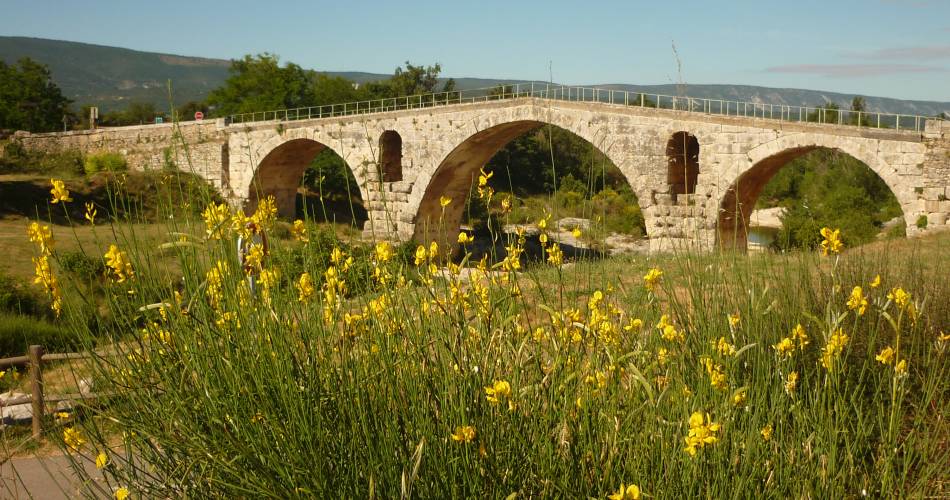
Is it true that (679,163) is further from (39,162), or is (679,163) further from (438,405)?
(39,162)

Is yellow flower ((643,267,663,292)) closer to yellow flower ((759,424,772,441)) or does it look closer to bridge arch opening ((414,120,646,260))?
yellow flower ((759,424,772,441))

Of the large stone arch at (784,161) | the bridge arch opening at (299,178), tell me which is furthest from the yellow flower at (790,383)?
the bridge arch opening at (299,178)

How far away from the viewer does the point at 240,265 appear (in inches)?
116

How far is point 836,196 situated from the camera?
28.4 meters

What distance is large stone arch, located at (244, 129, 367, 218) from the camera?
2867 centimetres

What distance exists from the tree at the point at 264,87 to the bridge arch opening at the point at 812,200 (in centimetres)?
2128

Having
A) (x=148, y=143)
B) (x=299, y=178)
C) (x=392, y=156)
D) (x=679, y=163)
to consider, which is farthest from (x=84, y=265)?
(x=148, y=143)

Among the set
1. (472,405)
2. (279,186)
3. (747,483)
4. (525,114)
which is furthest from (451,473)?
(279,186)

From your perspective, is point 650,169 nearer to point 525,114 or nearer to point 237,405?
point 525,114

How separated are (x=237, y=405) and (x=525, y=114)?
20.3m

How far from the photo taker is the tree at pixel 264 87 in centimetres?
3988

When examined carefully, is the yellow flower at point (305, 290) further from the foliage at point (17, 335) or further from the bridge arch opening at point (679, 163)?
the bridge arch opening at point (679, 163)

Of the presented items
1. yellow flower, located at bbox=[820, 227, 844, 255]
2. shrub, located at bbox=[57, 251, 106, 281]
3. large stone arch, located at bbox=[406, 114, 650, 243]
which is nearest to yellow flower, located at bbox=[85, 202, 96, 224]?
shrub, located at bbox=[57, 251, 106, 281]

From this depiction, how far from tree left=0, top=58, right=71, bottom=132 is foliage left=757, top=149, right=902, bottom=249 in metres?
33.5
